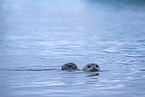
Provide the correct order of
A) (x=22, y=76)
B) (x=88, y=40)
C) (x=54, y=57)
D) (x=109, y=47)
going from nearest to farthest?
1. (x=22, y=76)
2. (x=54, y=57)
3. (x=109, y=47)
4. (x=88, y=40)

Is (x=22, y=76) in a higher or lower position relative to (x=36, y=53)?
lower

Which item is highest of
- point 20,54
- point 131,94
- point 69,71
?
point 20,54

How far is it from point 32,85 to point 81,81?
197cm

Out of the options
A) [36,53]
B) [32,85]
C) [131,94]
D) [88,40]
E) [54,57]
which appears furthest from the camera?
[88,40]

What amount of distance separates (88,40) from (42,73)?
43.2 feet

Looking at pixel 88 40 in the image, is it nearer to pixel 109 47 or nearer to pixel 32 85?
pixel 109 47

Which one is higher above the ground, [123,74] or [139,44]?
[139,44]

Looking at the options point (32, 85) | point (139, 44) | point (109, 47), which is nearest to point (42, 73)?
point (32, 85)

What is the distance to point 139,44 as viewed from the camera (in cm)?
2595

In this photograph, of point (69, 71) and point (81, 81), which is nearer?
point (81, 81)

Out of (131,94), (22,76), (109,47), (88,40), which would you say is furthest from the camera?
(88,40)

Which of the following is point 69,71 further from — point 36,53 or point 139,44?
point 139,44

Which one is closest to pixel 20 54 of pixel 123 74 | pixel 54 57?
pixel 54 57

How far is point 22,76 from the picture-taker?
1563cm
